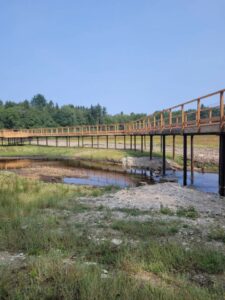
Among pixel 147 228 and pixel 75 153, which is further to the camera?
pixel 75 153

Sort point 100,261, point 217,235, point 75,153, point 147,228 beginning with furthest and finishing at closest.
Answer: point 75,153 < point 147,228 < point 217,235 < point 100,261

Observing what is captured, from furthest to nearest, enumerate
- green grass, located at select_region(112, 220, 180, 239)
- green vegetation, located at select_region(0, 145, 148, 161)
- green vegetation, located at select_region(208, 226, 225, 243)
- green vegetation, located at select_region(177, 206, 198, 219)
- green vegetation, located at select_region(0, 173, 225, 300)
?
green vegetation, located at select_region(0, 145, 148, 161), green vegetation, located at select_region(177, 206, 198, 219), green grass, located at select_region(112, 220, 180, 239), green vegetation, located at select_region(208, 226, 225, 243), green vegetation, located at select_region(0, 173, 225, 300)

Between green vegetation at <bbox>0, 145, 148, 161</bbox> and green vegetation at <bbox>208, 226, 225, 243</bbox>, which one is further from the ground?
Result: green vegetation at <bbox>208, 226, 225, 243</bbox>

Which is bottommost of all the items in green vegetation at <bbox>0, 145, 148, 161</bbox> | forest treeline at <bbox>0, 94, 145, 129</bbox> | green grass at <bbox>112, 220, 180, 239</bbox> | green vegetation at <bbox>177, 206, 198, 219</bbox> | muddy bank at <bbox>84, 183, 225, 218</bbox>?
green vegetation at <bbox>0, 145, 148, 161</bbox>

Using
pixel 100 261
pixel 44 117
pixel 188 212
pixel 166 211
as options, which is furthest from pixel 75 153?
pixel 44 117

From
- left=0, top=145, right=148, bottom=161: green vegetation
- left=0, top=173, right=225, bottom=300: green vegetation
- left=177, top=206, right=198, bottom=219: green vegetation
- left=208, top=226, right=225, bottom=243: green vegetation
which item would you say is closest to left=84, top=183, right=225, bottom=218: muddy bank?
left=177, top=206, right=198, bottom=219: green vegetation

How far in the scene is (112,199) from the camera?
12562mm

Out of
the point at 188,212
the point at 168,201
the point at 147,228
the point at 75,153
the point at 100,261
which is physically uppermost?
the point at 100,261

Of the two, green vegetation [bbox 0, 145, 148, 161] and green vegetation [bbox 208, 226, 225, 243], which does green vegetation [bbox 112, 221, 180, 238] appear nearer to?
green vegetation [bbox 208, 226, 225, 243]

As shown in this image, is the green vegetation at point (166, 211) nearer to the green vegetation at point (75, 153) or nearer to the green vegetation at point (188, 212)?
the green vegetation at point (188, 212)

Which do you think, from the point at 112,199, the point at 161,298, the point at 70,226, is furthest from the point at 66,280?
the point at 112,199

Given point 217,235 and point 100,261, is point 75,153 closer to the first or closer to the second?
point 217,235

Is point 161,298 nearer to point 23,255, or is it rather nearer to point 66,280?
point 66,280

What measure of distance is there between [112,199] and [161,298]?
8853 mm
